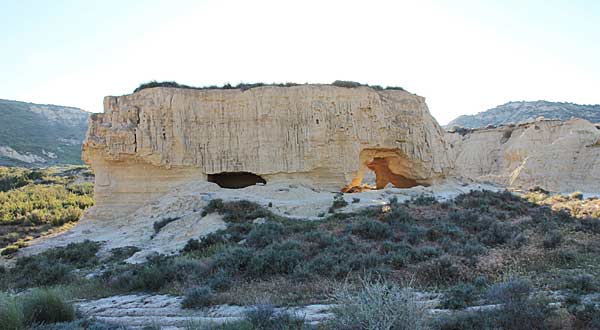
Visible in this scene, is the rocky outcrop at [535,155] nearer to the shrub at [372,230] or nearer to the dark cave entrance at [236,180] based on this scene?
the dark cave entrance at [236,180]

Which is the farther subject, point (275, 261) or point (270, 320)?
point (275, 261)

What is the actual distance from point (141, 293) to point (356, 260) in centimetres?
506

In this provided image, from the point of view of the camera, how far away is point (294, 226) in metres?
16.0

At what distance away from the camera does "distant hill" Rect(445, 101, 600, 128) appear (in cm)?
6756

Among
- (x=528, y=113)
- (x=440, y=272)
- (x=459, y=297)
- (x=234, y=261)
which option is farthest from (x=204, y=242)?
(x=528, y=113)

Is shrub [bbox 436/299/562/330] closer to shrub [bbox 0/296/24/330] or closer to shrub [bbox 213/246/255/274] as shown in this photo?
shrub [bbox 213/246/255/274]

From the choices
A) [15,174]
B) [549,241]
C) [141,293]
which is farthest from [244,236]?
[15,174]

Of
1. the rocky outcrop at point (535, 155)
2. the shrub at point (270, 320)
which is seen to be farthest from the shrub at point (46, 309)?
the rocky outcrop at point (535, 155)

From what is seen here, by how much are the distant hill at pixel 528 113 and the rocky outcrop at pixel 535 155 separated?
68.2 ft

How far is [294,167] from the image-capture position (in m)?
23.1

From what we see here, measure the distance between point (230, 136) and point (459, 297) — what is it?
677 inches

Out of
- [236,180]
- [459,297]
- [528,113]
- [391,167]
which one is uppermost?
[528,113]

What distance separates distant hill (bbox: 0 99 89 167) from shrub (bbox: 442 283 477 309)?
64.4 m

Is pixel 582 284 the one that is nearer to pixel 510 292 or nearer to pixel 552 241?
pixel 510 292
